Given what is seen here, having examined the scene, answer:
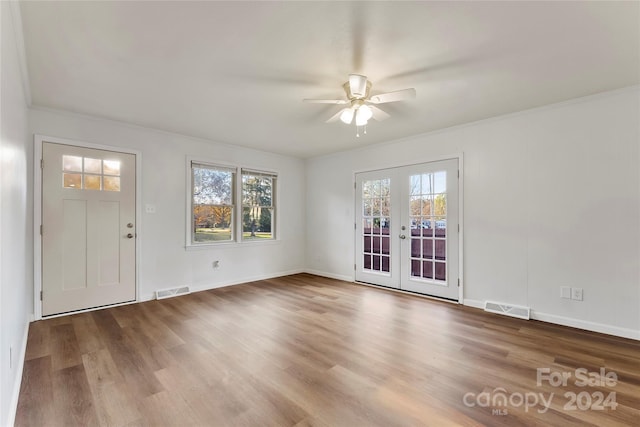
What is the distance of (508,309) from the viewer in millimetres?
3547

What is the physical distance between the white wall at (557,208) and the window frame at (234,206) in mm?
2952

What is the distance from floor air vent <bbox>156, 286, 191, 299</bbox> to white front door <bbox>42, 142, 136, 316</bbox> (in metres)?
0.33

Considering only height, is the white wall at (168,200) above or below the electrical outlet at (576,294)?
above

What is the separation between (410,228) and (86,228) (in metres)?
4.46

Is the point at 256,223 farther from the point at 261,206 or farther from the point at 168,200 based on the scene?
the point at 168,200

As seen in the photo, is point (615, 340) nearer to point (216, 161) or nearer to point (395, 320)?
point (395, 320)

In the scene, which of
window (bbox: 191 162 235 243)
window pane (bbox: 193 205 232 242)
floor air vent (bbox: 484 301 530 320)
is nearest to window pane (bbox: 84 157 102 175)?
window (bbox: 191 162 235 243)

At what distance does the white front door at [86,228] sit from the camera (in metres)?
3.41

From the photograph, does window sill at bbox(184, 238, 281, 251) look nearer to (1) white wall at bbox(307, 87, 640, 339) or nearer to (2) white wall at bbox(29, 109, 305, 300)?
(2) white wall at bbox(29, 109, 305, 300)

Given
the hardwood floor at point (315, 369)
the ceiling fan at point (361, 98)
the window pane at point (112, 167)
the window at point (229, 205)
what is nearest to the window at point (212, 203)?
the window at point (229, 205)

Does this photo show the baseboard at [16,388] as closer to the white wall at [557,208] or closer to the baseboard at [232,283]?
the baseboard at [232,283]

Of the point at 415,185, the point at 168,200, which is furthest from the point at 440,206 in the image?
the point at 168,200

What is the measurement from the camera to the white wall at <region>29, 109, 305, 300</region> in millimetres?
3688

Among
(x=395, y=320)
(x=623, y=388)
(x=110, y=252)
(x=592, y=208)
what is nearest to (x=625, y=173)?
(x=592, y=208)
